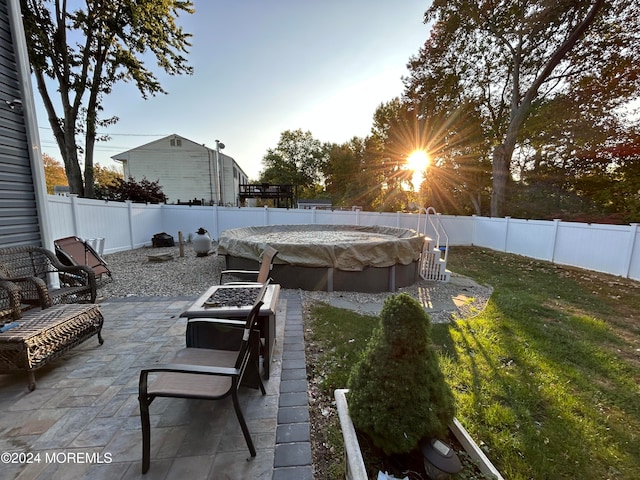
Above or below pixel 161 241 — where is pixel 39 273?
above

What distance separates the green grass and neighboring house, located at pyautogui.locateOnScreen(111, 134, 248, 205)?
18.1m

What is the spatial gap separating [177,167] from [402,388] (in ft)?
72.1

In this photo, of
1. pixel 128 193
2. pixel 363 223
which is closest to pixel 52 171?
pixel 128 193

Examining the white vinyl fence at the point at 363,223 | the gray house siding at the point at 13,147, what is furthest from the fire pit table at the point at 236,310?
the white vinyl fence at the point at 363,223

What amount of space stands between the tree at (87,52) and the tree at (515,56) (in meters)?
12.1

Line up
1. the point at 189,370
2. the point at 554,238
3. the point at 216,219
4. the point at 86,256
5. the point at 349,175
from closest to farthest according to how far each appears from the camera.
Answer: the point at 189,370 → the point at 86,256 → the point at 554,238 → the point at 216,219 → the point at 349,175

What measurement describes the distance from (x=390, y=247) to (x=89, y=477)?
4.69 metres

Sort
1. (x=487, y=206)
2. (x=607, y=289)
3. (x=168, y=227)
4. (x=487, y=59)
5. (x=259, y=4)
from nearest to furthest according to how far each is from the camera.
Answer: (x=607, y=289), (x=259, y=4), (x=168, y=227), (x=487, y=59), (x=487, y=206)

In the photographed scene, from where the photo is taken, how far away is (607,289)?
559cm

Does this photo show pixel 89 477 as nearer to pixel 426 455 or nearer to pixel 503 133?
pixel 426 455

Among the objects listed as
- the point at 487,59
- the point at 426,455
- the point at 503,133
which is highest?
the point at 487,59

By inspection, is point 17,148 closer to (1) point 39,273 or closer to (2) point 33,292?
(1) point 39,273

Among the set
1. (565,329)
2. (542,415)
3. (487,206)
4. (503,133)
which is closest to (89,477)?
(542,415)

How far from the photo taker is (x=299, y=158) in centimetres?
3556
